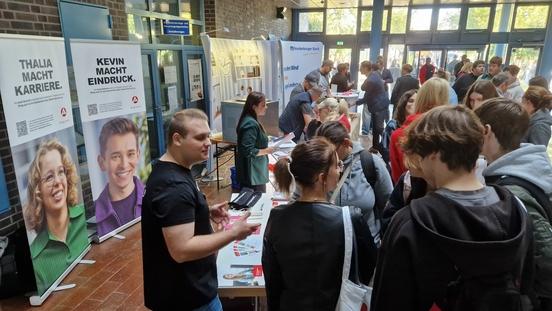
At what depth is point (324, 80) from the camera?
731 cm

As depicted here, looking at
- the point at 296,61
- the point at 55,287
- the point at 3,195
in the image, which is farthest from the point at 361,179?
the point at 296,61

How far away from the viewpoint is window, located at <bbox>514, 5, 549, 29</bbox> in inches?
497

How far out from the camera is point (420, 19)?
532 inches

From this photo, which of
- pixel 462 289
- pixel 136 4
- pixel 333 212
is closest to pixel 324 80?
pixel 136 4

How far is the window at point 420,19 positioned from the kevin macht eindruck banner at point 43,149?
1330cm

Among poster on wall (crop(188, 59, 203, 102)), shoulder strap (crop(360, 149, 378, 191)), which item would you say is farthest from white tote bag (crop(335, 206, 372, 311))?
poster on wall (crop(188, 59, 203, 102))

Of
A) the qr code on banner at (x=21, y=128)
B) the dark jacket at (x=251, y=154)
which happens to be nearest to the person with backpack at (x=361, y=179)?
the dark jacket at (x=251, y=154)

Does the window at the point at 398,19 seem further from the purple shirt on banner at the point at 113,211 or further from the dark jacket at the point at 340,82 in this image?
the purple shirt on banner at the point at 113,211

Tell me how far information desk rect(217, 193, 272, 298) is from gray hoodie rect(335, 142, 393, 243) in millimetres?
569

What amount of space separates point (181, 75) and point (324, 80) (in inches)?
113

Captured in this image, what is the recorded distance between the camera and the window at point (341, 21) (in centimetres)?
1435

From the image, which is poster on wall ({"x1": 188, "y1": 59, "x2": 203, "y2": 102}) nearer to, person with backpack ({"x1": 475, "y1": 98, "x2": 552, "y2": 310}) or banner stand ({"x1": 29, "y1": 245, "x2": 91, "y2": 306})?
banner stand ({"x1": 29, "y1": 245, "x2": 91, "y2": 306})

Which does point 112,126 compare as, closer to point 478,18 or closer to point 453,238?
point 453,238

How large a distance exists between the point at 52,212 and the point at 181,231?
216 cm
